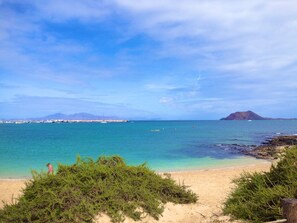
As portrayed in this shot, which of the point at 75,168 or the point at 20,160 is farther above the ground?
the point at 75,168

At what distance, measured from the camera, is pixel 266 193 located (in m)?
7.59

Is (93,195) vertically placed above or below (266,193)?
below

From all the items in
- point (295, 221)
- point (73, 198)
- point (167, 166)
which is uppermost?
point (295, 221)

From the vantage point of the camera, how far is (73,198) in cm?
892

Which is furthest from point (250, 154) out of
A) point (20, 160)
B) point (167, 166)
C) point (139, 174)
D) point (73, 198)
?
point (73, 198)

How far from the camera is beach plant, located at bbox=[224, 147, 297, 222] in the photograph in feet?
24.1

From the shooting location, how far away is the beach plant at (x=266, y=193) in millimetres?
7340

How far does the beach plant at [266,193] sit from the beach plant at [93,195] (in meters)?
2.64

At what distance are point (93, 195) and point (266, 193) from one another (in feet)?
15.4

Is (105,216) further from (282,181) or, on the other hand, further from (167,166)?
(167,166)

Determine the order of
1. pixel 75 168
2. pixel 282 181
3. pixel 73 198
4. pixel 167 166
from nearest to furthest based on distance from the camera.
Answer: pixel 282 181, pixel 73 198, pixel 75 168, pixel 167 166

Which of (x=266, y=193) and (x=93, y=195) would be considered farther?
(x=93, y=195)

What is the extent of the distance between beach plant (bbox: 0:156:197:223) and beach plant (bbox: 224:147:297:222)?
264 cm

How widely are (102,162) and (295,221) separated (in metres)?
7.41
